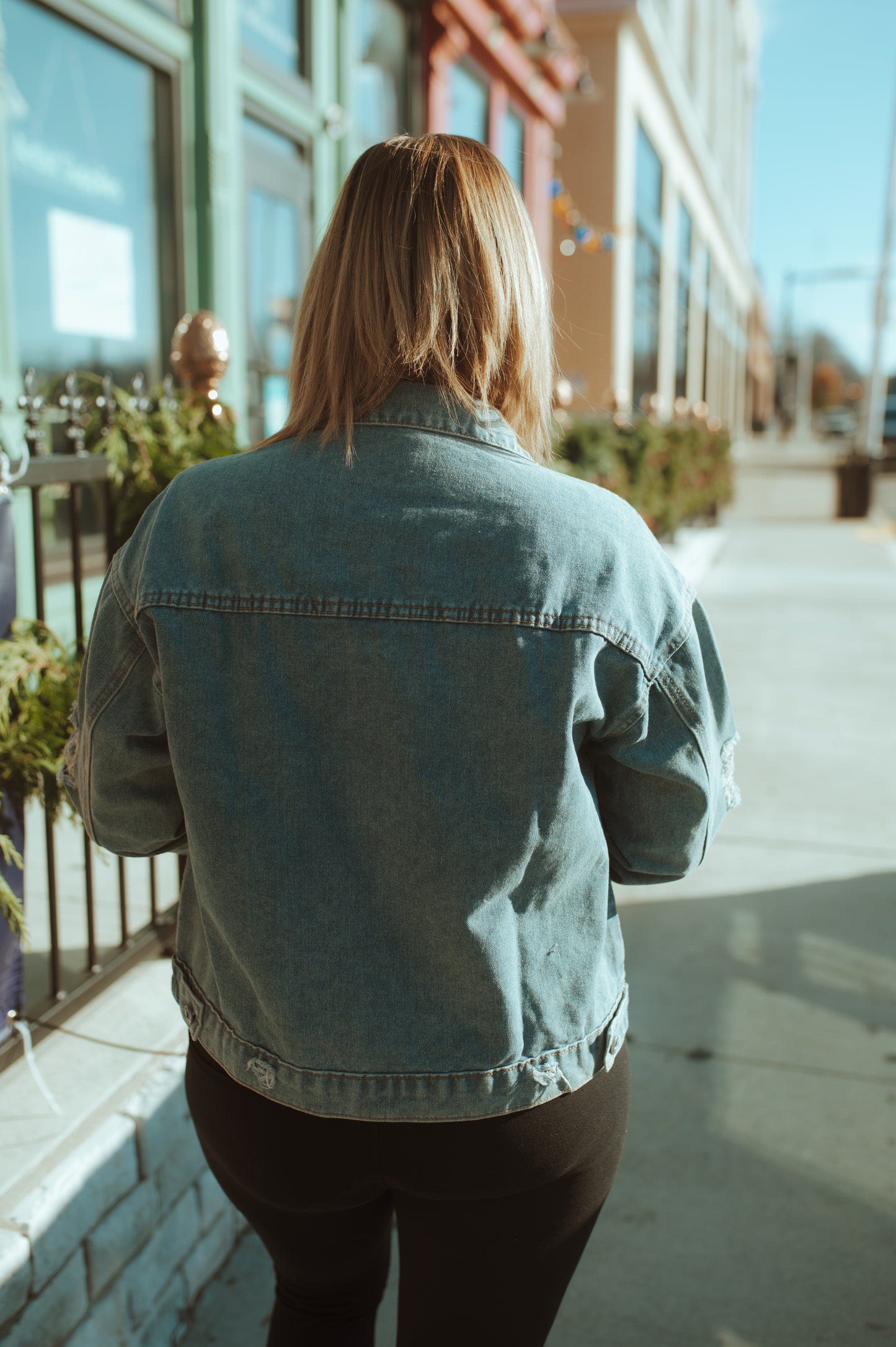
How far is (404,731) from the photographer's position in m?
1.23

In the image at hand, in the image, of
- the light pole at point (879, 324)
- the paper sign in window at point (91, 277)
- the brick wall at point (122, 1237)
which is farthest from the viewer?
the light pole at point (879, 324)

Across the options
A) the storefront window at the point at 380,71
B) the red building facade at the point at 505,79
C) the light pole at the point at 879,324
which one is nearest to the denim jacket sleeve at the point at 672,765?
the storefront window at the point at 380,71

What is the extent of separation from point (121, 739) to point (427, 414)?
1.74 ft

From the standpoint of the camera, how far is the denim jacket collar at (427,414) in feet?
4.13

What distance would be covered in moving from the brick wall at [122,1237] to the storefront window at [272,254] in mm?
4989

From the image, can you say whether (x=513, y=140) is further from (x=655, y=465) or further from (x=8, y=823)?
(x=8, y=823)

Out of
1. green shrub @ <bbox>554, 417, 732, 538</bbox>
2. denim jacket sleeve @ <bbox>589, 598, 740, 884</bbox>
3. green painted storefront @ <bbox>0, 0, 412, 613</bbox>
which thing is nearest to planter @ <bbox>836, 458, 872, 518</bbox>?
green shrub @ <bbox>554, 417, 732, 538</bbox>

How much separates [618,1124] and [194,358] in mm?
2259

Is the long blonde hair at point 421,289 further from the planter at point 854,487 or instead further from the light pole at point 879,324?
the light pole at point 879,324

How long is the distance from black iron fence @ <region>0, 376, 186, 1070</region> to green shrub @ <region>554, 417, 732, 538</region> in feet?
15.1

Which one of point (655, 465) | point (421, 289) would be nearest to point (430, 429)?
point (421, 289)

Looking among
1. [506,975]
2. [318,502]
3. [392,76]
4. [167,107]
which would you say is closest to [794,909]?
[506,975]

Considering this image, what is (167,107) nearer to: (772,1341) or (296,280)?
(296,280)

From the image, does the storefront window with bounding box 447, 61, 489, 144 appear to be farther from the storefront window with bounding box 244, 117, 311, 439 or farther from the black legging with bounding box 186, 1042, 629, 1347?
the black legging with bounding box 186, 1042, 629, 1347
